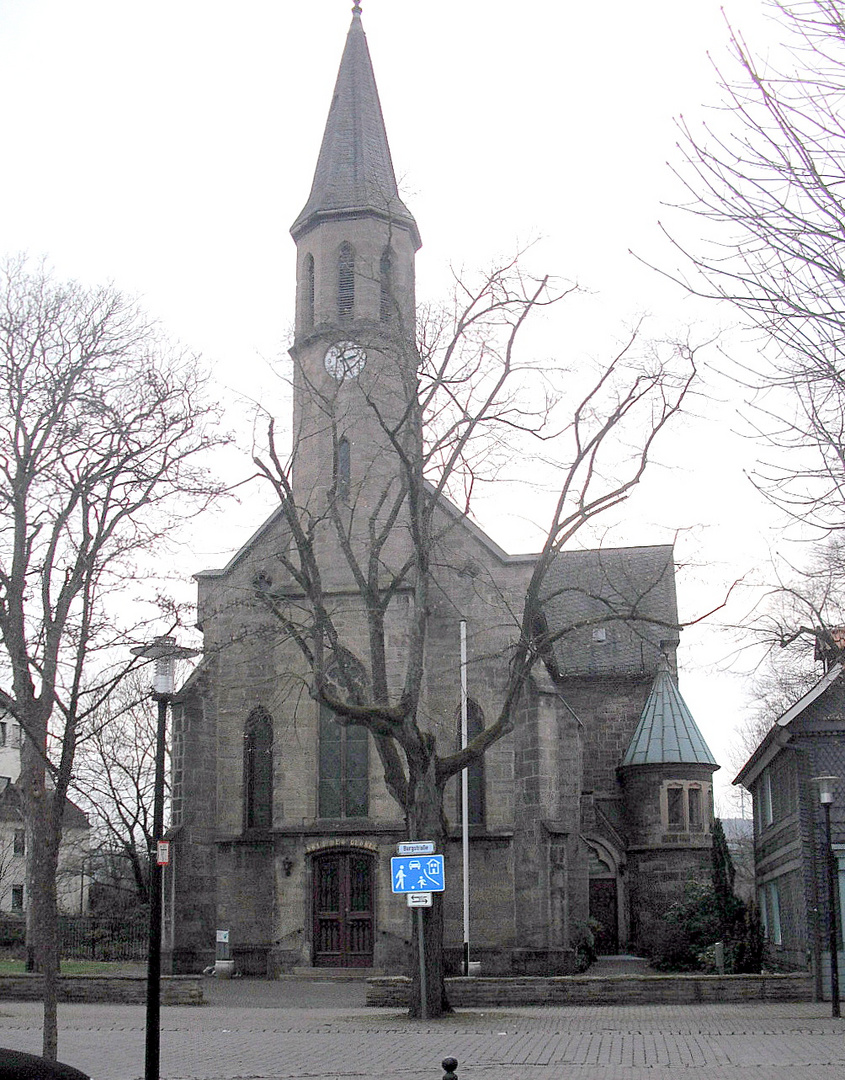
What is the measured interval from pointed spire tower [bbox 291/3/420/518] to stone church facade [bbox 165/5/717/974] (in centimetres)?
5

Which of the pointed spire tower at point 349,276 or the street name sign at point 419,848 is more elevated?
the pointed spire tower at point 349,276

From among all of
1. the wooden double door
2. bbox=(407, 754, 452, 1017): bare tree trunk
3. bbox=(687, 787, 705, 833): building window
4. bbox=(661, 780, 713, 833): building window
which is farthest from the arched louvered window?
bbox=(687, 787, 705, 833): building window

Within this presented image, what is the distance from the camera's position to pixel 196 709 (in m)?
29.2

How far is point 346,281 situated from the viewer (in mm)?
31781

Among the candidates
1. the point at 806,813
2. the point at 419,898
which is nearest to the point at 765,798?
the point at 806,813

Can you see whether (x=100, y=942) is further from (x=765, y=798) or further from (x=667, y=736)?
(x=765, y=798)

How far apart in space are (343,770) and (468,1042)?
12.7 metres

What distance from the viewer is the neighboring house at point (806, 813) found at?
2325cm

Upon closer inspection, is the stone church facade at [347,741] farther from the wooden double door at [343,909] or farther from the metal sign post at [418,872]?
the metal sign post at [418,872]

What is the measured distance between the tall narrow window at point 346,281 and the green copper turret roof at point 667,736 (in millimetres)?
14426

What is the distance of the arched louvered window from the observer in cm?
2827

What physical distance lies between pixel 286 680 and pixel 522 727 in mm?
5171

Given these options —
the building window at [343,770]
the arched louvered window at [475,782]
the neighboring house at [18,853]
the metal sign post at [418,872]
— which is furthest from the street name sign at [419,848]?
the neighboring house at [18,853]

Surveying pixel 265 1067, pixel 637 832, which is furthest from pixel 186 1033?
pixel 637 832
